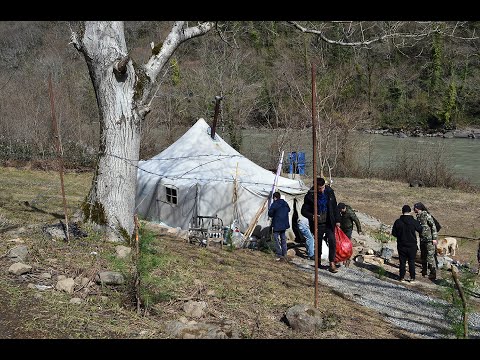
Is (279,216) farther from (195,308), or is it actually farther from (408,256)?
(195,308)

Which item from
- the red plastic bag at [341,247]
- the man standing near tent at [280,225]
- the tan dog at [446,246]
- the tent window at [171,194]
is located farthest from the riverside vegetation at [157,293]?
the tan dog at [446,246]

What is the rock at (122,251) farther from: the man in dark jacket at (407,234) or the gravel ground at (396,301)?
the man in dark jacket at (407,234)

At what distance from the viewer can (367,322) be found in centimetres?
615

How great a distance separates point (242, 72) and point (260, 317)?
2851cm

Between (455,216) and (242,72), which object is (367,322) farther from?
(242,72)

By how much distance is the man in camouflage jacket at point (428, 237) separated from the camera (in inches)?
369

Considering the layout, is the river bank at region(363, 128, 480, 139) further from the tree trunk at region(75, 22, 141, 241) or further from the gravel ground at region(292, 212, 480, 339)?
the tree trunk at region(75, 22, 141, 241)

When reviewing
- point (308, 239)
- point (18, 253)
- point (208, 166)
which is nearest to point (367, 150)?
point (208, 166)

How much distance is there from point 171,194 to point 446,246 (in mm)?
6842

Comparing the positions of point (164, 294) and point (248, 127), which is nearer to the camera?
point (164, 294)

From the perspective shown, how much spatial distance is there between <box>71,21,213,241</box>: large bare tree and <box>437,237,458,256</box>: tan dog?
8.00 m

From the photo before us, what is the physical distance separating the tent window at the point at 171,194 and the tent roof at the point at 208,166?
0.26 meters

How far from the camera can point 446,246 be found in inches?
495
